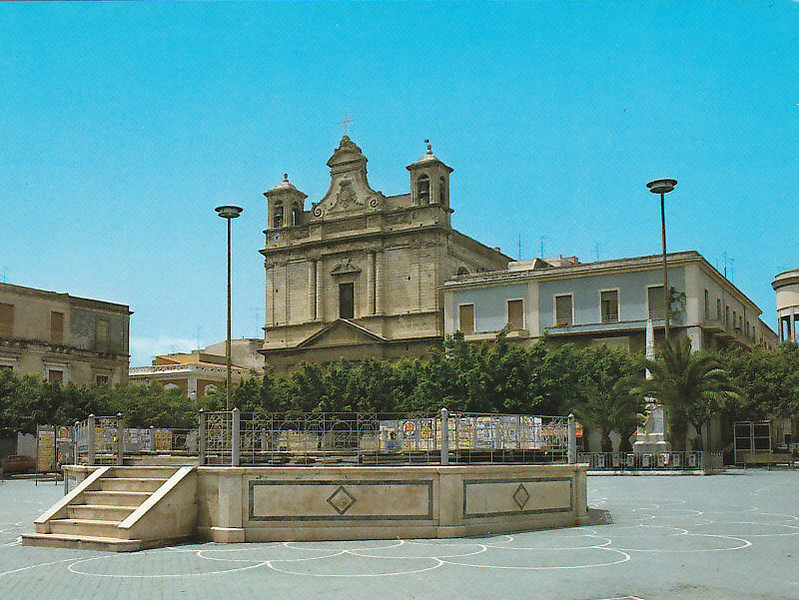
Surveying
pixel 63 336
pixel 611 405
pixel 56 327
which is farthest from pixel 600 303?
pixel 56 327

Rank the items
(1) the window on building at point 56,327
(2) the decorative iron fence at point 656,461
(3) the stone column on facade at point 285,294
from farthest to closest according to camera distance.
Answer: (3) the stone column on facade at point 285,294, (1) the window on building at point 56,327, (2) the decorative iron fence at point 656,461

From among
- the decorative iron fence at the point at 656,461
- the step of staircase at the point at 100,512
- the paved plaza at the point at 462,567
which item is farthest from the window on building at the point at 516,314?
the step of staircase at the point at 100,512

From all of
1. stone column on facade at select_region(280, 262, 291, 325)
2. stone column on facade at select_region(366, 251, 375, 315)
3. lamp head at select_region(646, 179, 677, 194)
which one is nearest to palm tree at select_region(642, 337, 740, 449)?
lamp head at select_region(646, 179, 677, 194)

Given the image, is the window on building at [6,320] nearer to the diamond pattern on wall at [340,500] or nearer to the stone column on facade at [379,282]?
the stone column on facade at [379,282]

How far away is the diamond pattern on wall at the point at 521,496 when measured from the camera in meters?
14.0

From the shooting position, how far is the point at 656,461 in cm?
3359

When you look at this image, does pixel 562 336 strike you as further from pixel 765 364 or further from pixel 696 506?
pixel 696 506

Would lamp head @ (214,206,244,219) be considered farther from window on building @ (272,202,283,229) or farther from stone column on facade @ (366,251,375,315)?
window on building @ (272,202,283,229)

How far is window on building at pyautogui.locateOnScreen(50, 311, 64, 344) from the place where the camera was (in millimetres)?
55938

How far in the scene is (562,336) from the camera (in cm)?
5278

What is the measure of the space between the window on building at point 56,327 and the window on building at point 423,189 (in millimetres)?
23692

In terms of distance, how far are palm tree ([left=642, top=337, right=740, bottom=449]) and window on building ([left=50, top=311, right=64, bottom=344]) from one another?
122 feet

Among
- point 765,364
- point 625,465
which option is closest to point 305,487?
point 625,465

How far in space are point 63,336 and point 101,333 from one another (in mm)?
3140
